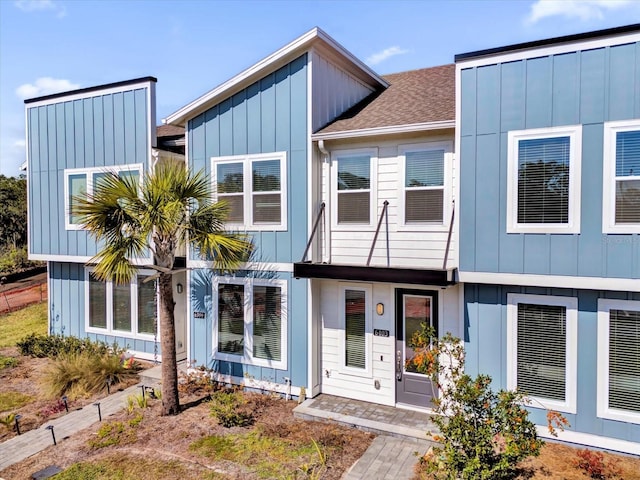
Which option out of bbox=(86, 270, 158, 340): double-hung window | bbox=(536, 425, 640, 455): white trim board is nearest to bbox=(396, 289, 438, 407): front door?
bbox=(536, 425, 640, 455): white trim board

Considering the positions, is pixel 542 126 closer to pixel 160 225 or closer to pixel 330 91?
pixel 330 91

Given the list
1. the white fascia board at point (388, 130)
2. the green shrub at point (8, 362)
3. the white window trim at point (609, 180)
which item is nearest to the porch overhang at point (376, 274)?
the white window trim at point (609, 180)

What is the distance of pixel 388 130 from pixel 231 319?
5.52 meters

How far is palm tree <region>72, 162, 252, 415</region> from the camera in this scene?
823 centimetres

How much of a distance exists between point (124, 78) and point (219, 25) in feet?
9.73

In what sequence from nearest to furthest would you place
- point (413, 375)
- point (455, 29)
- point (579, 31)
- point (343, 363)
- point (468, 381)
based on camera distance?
point (468, 381)
point (579, 31)
point (413, 375)
point (343, 363)
point (455, 29)

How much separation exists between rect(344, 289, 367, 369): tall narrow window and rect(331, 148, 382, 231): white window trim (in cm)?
138

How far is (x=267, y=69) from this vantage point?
9.31 meters

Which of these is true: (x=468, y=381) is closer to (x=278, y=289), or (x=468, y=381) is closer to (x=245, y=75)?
(x=278, y=289)

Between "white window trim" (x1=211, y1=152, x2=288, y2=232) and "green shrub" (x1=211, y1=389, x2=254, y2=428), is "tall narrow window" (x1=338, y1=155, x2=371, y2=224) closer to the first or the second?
"white window trim" (x1=211, y1=152, x2=288, y2=232)

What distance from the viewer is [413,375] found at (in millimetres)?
8570

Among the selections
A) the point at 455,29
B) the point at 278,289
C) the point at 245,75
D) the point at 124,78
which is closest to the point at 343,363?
the point at 278,289

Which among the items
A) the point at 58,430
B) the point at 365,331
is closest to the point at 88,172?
the point at 58,430

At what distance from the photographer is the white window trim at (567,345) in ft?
22.7
